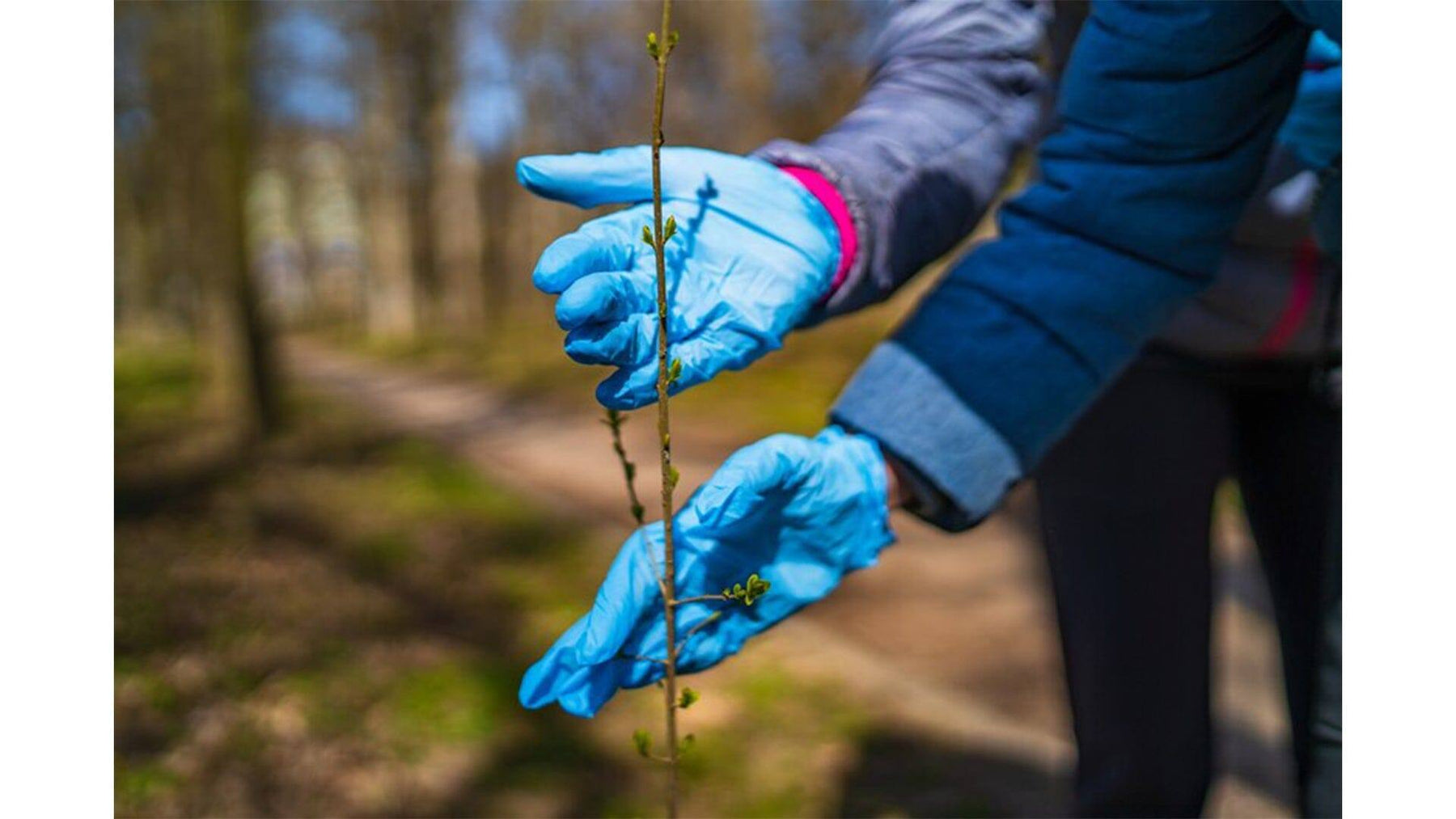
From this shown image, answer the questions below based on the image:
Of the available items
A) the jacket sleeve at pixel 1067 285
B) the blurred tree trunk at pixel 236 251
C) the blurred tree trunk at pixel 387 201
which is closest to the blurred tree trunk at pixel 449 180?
the blurred tree trunk at pixel 387 201

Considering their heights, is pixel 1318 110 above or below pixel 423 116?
above

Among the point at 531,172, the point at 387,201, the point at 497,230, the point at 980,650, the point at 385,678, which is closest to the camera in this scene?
the point at 531,172

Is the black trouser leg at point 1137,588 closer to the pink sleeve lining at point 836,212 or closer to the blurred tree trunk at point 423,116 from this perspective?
the pink sleeve lining at point 836,212

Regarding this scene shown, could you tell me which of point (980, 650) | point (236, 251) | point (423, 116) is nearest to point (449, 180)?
point (423, 116)

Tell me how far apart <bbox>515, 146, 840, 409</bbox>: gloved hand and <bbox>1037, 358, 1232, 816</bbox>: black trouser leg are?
1.89 ft

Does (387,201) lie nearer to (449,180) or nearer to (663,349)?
(449,180)

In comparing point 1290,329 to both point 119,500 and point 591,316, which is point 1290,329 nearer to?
point 591,316

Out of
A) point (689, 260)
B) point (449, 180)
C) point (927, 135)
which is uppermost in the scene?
point (927, 135)

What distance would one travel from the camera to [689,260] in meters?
1.28

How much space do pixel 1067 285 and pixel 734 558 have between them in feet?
1.77

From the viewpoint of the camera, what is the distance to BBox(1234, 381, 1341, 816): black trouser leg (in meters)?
1.79

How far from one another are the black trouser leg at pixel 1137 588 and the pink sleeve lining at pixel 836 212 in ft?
1.70

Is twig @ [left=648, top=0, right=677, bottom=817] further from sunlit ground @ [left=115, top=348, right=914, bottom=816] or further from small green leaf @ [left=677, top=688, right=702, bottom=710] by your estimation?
sunlit ground @ [left=115, top=348, right=914, bottom=816]

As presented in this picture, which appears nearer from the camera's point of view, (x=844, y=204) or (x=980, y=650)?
(x=844, y=204)
